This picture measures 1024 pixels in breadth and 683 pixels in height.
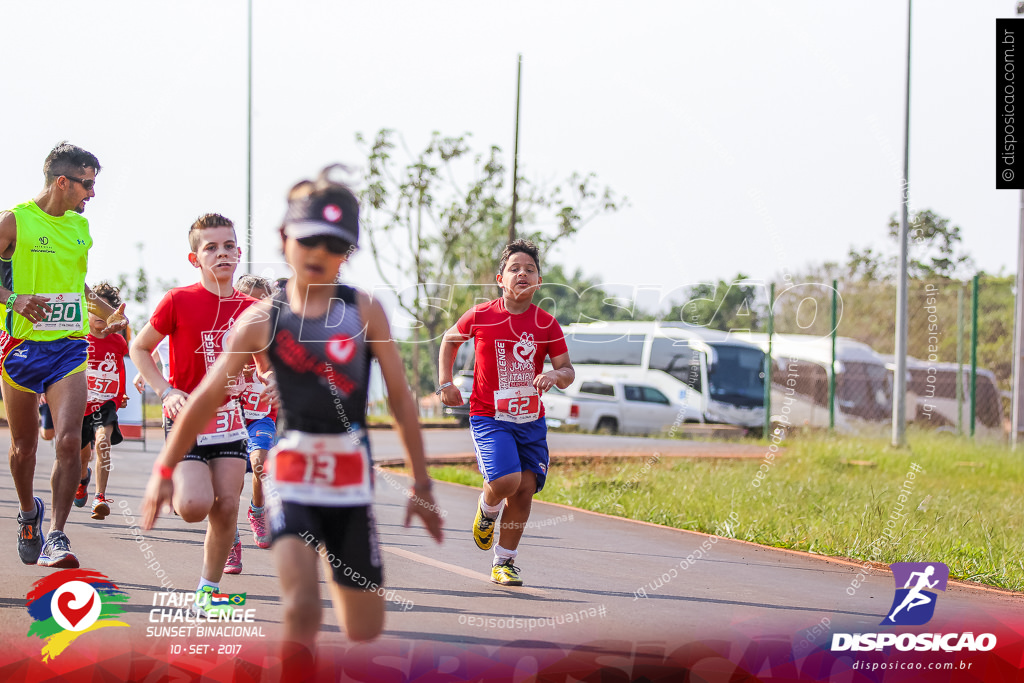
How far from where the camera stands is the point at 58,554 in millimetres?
5840

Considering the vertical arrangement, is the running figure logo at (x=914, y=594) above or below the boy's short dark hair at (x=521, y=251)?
below

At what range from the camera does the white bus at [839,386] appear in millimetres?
21234

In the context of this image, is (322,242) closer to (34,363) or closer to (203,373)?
(203,373)

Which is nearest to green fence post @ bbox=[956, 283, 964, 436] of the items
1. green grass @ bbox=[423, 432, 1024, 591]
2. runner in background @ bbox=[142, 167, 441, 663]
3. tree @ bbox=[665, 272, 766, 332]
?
green grass @ bbox=[423, 432, 1024, 591]

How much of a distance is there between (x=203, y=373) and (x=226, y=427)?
1.13ft

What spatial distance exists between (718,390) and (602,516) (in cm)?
1598

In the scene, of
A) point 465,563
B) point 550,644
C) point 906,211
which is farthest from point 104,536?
point 906,211

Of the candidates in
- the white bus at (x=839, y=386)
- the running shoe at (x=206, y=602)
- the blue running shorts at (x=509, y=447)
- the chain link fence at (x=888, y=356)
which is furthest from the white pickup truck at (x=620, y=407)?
the running shoe at (x=206, y=602)

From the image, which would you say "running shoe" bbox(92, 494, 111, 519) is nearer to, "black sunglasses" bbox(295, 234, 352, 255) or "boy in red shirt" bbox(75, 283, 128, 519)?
"boy in red shirt" bbox(75, 283, 128, 519)

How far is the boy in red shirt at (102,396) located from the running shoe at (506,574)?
139 inches

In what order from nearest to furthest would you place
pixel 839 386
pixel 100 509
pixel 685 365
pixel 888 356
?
pixel 100 509, pixel 839 386, pixel 888 356, pixel 685 365

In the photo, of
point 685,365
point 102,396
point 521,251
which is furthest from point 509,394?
point 685,365

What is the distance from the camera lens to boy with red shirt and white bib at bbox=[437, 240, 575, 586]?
6.54 meters

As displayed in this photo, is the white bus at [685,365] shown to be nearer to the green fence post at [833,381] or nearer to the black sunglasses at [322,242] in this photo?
the green fence post at [833,381]
